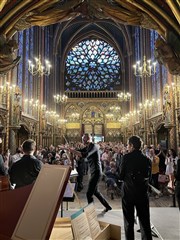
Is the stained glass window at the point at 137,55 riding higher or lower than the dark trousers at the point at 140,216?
higher

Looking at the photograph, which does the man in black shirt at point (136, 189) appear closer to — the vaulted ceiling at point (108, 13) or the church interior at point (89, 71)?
the church interior at point (89, 71)

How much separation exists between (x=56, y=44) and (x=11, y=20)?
2017cm

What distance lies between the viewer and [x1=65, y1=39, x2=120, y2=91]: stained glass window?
2989 centimetres

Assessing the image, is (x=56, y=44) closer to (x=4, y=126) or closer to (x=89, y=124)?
(x=89, y=124)

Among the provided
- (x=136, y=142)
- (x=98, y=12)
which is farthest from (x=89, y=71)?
Result: (x=136, y=142)

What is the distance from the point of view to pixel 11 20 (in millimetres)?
6496

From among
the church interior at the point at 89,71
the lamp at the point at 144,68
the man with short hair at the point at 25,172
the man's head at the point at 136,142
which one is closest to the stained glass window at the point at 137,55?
the church interior at the point at 89,71

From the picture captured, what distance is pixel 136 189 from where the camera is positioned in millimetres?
2703

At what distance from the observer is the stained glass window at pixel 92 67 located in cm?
2989

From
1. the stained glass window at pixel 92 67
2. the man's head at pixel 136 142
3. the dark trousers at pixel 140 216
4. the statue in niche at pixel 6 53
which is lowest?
the dark trousers at pixel 140 216

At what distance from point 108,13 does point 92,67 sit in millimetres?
23584

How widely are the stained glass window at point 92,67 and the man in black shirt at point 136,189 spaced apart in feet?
89.8

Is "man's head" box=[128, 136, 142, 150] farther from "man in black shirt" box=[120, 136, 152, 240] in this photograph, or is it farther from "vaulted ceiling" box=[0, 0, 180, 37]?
"vaulted ceiling" box=[0, 0, 180, 37]

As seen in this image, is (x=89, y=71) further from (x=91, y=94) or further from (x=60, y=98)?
(x=60, y=98)
